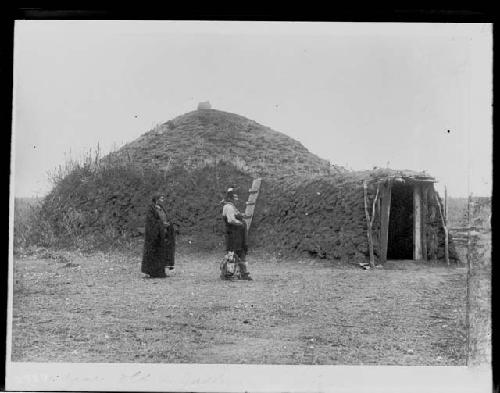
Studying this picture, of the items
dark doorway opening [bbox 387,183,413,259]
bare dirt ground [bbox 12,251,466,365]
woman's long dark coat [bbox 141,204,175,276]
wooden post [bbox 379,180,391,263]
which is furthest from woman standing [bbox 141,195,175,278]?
dark doorway opening [bbox 387,183,413,259]

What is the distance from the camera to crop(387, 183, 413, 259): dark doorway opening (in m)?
10.6

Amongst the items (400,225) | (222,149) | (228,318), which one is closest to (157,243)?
(228,318)

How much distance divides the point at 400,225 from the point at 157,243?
505cm

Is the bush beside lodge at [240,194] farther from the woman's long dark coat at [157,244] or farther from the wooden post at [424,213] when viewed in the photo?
the woman's long dark coat at [157,244]

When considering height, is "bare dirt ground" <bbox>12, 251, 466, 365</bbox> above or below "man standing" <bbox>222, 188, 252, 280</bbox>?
below

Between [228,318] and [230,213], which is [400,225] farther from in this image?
[228,318]

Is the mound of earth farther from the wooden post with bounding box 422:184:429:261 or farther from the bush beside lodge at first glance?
the wooden post with bounding box 422:184:429:261

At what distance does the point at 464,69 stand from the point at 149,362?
5.75 m

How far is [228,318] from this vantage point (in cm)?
741

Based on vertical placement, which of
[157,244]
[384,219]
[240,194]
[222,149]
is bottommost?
[157,244]

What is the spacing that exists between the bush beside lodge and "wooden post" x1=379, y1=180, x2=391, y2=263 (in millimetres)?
18

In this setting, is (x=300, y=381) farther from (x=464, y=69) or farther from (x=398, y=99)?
(x=464, y=69)

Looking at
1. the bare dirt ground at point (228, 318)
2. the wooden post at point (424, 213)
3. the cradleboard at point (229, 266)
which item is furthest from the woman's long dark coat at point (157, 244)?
the wooden post at point (424, 213)

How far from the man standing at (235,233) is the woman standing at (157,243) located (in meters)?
0.89
